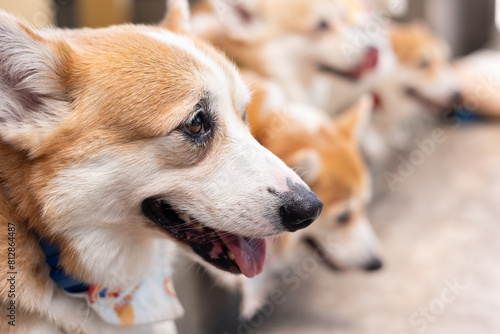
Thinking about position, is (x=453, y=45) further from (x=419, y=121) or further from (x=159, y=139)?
(x=159, y=139)

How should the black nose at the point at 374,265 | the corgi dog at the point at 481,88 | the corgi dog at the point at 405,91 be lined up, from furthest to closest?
the corgi dog at the point at 481,88, the corgi dog at the point at 405,91, the black nose at the point at 374,265

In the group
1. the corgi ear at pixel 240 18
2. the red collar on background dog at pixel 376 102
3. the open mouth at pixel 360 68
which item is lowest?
the red collar on background dog at pixel 376 102

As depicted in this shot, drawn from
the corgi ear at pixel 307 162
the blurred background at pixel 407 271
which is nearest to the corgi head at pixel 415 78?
the blurred background at pixel 407 271

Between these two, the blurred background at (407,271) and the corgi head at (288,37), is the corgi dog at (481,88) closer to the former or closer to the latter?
the blurred background at (407,271)

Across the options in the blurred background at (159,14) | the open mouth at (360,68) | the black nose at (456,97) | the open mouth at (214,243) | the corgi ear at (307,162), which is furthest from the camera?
the black nose at (456,97)

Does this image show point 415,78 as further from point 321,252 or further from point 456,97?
point 321,252

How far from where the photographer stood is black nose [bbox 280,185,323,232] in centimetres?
85

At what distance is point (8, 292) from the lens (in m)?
0.84

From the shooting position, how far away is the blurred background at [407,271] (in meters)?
1.53

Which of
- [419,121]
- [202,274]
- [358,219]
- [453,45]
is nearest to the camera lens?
[202,274]

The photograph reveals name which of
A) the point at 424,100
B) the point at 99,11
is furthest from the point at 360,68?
the point at 99,11

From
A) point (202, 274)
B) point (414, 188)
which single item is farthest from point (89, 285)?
point (414, 188)

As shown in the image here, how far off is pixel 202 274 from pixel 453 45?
3.28 metres

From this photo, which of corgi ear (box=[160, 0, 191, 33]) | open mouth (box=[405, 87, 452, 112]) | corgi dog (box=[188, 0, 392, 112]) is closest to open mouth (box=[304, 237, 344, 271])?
corgi dog (box=[188, 0, 392, 112])
